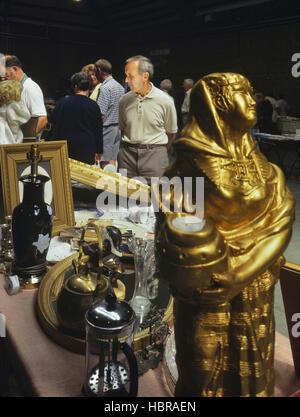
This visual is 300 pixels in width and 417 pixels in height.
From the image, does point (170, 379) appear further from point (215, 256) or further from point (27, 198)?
point (27, 198)

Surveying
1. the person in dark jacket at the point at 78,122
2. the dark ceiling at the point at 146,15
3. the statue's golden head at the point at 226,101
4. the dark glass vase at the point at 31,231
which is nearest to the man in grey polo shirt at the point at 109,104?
the person in dark jacket at the point at 78,122

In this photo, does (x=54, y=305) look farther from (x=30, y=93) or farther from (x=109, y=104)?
(x=109, y=104)

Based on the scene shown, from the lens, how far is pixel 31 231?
1.39 metres

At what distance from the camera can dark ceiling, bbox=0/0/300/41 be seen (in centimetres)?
890

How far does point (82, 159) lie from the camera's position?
3312mm

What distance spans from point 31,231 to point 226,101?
2.92ft

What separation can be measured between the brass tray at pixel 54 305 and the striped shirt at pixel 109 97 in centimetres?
286

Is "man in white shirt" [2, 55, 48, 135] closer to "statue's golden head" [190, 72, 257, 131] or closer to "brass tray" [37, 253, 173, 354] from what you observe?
"brass tray" [37, 253, 173, 354]

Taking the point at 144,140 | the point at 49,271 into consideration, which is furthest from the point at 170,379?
the point at 144,140

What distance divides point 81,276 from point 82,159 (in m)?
2.31

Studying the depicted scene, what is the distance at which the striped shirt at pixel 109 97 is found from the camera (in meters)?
4.04

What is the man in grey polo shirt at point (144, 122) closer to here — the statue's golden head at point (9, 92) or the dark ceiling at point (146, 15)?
the statue's golden head at point (9, 92)

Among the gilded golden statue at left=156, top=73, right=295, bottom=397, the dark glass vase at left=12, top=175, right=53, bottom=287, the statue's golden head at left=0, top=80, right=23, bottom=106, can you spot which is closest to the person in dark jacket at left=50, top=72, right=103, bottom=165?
the statue's golden head at left=0, top=80, right=23, bottom=106

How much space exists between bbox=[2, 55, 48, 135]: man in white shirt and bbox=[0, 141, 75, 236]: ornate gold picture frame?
1738mm
